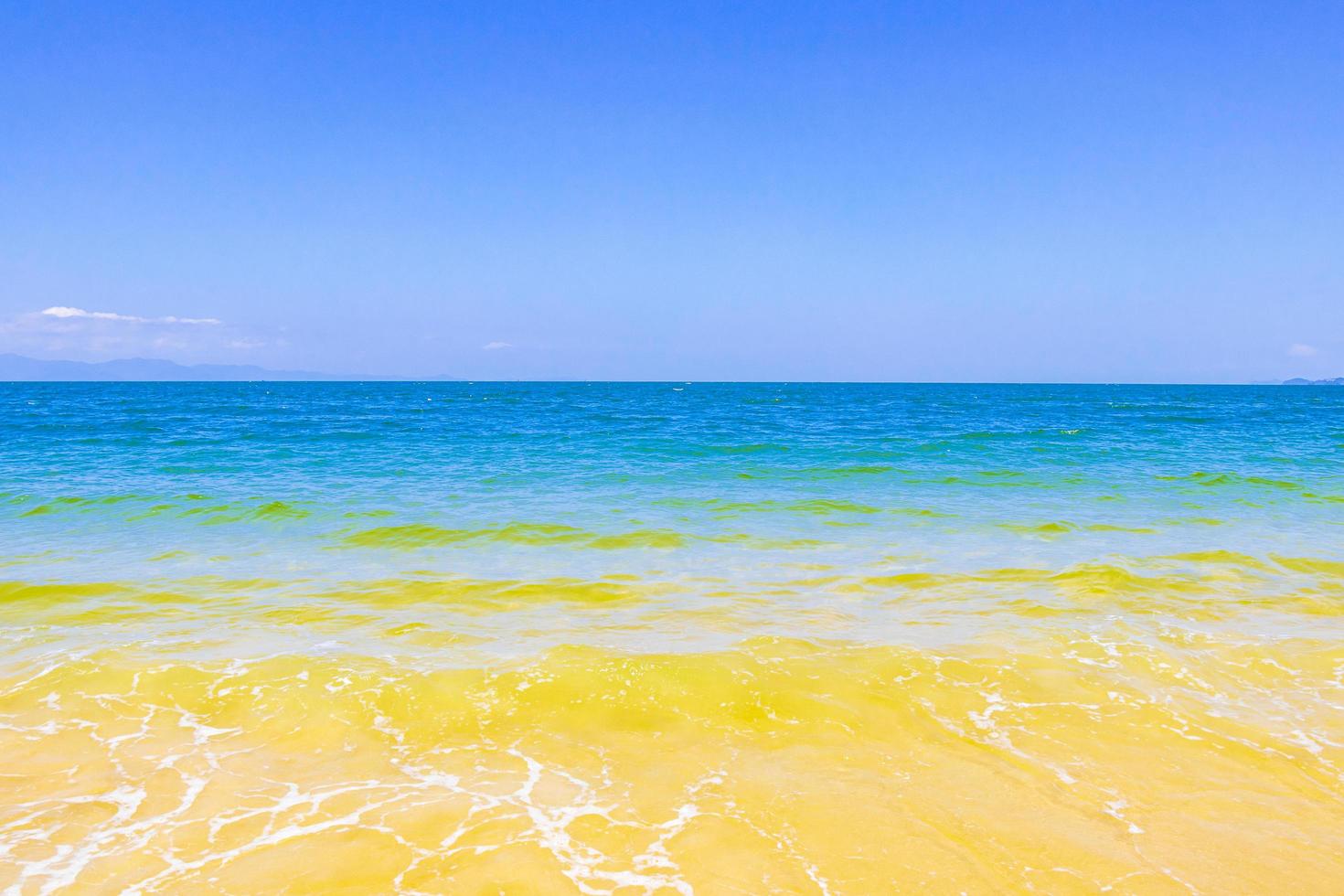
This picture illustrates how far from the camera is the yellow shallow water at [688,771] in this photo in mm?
3838

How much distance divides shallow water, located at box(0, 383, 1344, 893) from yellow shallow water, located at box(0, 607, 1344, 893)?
26 mm

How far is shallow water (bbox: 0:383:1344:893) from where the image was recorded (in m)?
3.96

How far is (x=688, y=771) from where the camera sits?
484 cm

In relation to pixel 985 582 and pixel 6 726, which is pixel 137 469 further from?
pixel 985 582

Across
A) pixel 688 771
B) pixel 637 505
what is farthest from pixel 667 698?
pixel 637 505

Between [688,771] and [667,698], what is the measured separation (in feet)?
3.55

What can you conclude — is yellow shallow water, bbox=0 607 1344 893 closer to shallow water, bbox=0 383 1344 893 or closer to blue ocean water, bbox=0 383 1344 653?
shallow water, bbox=0 383 1344 893

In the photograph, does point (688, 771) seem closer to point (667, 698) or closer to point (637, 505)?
point (667, 698)

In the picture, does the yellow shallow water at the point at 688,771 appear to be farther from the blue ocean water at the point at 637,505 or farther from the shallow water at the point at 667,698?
the blue ocean water at the point at 637,505

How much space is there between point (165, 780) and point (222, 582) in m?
5.16

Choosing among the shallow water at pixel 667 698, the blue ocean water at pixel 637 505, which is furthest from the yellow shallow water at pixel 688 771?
the blue ocean water at pixel 637 505

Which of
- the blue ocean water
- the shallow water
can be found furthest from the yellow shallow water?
the blue ocean water

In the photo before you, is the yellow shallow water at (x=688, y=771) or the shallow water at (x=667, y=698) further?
the shallow water at (x=667, y=698)

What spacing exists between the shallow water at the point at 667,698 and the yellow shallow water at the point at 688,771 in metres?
0.03
